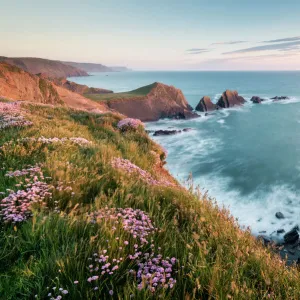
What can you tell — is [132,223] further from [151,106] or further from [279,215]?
[151,106]

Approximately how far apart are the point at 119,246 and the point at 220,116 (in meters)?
97.7

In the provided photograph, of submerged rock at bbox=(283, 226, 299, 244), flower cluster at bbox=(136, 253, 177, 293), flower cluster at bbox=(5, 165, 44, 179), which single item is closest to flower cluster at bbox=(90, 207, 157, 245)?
flower cluster at bbox=(136, 253, 177, 293)

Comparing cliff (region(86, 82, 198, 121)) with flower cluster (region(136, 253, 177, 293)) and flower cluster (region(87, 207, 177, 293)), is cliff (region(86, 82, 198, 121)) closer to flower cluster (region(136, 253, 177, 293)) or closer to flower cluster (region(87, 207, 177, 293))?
flower cluster (region(87, 207, 177, 293))

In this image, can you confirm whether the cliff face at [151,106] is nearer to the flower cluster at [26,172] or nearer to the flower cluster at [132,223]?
the flower cluster at [26,172]

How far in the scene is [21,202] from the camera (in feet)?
11.8

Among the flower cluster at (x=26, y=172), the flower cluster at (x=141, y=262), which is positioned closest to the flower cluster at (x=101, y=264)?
the flower cluster at (x=141, y=262)

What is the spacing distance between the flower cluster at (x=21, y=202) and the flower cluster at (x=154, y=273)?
5.44 feet

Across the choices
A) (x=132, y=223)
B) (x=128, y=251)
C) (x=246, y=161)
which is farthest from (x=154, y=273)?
(x=246, y=161)

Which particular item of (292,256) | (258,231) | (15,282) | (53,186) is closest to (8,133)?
(53,186)

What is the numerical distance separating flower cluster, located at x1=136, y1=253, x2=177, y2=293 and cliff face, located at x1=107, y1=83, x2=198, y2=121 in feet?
310

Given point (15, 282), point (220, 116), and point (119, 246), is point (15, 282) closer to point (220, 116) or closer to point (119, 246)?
point (119, 246)

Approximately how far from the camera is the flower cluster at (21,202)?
10.5 feet

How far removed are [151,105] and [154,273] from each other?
103049 mm

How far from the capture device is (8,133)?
7.19m
